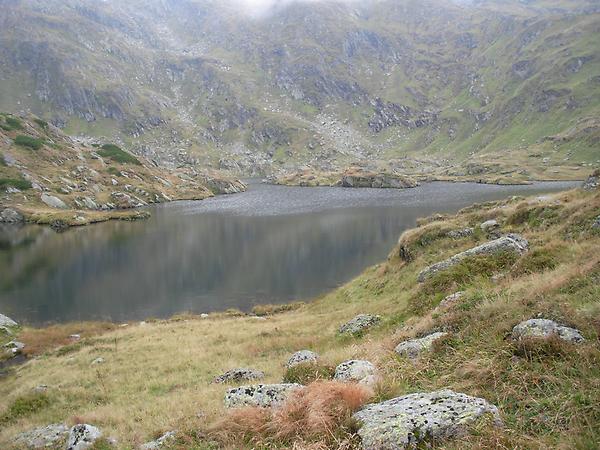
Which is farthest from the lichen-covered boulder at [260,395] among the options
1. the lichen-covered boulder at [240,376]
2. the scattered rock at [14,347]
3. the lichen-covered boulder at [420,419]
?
the scattered rock at [14,347]

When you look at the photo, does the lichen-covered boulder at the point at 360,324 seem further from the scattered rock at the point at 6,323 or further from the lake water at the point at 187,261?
the scattered rock at the point at 6,323

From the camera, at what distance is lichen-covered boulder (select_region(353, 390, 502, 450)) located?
287 inches

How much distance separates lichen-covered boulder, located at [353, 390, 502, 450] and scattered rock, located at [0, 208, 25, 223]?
140m

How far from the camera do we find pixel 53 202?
133750 millimetres

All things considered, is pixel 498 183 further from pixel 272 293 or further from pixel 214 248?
pixel 272 293

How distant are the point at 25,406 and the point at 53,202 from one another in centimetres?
13498

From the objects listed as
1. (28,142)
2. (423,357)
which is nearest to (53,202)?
(28,142)

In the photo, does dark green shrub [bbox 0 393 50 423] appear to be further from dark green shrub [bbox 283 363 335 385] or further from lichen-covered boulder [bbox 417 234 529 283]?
lichen-covered boulder [bbox 417 234 529 283]

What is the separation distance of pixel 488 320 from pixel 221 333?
25.5 meters

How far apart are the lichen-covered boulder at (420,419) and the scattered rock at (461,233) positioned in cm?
2745

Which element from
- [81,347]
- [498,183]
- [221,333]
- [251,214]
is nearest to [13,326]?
[81,347]

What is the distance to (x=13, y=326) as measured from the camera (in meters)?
43.5

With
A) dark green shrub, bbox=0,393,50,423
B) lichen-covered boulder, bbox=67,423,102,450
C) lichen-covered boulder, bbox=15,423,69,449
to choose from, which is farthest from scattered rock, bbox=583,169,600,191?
dark green shrub, bbox=0,393,50,423

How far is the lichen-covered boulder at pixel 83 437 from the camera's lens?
11.6 metres
